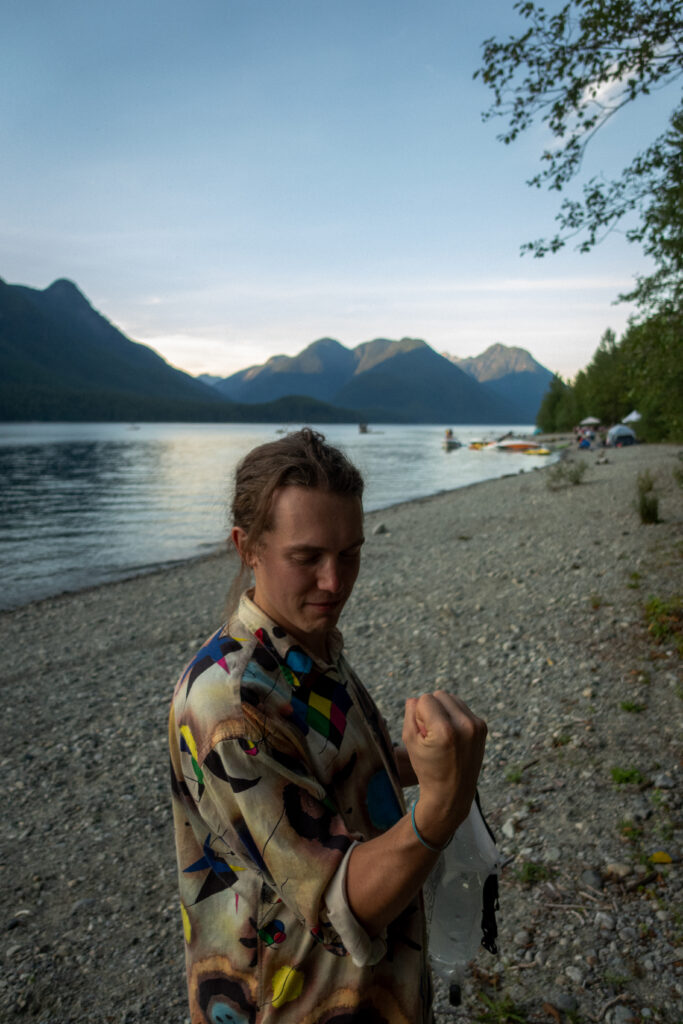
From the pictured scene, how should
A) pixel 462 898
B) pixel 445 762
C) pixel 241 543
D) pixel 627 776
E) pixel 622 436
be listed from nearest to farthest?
pixel 445 762 → pixel 241 543 → pixel 462 898 → pixel 627 776 → pixel 622 436

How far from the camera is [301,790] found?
1389 millimetres

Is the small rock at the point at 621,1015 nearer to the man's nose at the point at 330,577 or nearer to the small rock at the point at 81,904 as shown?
the man's nose at the point at 330,577

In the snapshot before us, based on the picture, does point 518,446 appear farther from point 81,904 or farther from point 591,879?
point 81,904

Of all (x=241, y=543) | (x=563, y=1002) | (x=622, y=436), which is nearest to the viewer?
(x=241, y=543)

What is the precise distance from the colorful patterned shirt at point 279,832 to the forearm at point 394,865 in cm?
3

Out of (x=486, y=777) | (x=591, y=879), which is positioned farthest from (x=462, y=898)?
Result: (x=486, y=777)

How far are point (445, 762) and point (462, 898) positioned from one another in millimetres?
1086

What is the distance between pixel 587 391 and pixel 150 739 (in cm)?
8497

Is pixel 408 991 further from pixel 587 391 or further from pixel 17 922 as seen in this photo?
pixel 587 391

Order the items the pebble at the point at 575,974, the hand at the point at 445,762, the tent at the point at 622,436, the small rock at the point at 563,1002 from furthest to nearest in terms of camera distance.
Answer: the tent at the point at 622,436 < the pebble at the point at 575,974 < the small rock at the point at 563,1002 < the hand at the point at 445,762

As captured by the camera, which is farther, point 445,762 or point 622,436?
point 622,436

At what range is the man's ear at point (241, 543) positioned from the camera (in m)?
1.87

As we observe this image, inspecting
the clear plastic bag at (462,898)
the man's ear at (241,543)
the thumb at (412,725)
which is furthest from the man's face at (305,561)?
the clear plastic bag at (462,898)

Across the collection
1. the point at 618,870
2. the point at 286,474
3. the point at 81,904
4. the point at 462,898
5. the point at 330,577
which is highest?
the point at 286,474
